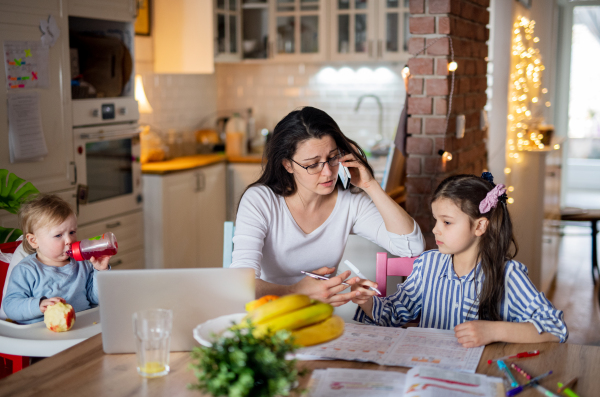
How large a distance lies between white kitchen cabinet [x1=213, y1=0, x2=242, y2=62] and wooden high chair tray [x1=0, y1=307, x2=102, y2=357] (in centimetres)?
322

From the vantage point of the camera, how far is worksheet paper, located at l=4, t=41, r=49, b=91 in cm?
287

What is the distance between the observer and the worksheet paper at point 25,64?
113 inches

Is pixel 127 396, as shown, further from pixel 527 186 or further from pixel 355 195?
pixel 527 186

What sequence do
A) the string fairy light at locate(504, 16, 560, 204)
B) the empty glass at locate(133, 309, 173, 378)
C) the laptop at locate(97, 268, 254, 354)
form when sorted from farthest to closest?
the string fairy light at locate(504, 16, 560, 204) → the laptop at locate(97, 268, 254, 354) → the empty glass at locate(133, 309, 173, 378)

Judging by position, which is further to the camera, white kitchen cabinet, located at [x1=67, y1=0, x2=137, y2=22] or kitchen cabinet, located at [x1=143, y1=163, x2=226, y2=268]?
kitchen cabinet, located at [x1=143, y1=163, x2=226, y2=268]

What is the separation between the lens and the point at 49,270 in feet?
6.52

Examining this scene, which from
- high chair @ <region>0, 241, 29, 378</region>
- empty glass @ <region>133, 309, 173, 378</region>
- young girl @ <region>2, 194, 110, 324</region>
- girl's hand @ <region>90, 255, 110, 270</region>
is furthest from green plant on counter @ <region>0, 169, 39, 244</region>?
empty glass @ <region>133, 309, 173, 378</region>

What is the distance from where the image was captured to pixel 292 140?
2018mm

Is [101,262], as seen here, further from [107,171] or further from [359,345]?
[107,171]

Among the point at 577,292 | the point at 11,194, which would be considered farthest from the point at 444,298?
the point at 577,292

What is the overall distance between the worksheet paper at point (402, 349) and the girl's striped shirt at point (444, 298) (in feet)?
0.81

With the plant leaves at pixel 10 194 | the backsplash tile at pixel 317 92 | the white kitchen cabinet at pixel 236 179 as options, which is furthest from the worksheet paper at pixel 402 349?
the backsplash tile at pixel 317 92

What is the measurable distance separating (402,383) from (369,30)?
12.8 ft

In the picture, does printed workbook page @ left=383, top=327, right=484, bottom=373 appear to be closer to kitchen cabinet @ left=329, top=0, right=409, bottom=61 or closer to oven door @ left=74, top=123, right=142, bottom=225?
oven door @ left=74, top=123, right=142, bottom=225
